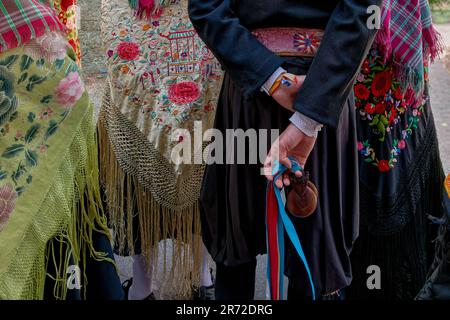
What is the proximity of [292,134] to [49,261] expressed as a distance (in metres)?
0.65

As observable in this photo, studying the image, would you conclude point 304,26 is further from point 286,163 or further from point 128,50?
point 128,50

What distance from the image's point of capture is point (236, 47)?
48.4 inches

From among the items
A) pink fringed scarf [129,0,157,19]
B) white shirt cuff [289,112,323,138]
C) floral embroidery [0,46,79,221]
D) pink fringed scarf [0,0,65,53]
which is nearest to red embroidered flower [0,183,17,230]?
floral embroidery [0,46,79,221]

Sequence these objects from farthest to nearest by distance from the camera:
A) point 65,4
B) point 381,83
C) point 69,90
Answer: point 381,83 → point 65,4 → point 69,90

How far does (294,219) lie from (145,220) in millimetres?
645

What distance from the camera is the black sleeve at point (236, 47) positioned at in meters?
1.22

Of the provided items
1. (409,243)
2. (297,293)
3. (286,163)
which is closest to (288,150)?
(286,163)

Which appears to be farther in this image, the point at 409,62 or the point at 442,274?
the point at 409,62

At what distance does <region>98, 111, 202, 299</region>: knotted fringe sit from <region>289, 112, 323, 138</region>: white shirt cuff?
0.67 meters

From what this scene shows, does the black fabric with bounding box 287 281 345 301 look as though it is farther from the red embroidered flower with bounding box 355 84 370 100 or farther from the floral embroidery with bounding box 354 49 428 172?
the red embroidered flower with bounding box 355 84 370 100

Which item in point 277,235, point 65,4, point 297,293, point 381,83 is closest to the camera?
point 277,235

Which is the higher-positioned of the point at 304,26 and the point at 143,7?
the point at 143,7
